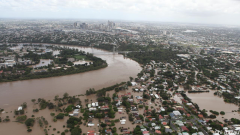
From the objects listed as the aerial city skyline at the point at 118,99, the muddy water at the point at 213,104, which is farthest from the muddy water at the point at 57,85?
the muddy water at the point at 213,104

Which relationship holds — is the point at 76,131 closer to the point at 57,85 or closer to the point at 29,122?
the point at 29,122

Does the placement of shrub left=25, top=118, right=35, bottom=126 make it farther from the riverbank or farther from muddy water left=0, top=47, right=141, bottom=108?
the riverbank

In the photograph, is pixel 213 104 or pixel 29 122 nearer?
pixel 29 122

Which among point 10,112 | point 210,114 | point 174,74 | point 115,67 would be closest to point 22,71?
point 10,112

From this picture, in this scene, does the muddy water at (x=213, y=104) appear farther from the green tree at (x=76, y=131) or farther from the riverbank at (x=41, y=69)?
the riverbank at (x=41, y=69)

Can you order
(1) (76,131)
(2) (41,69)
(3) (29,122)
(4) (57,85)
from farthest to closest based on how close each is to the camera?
(2) (41,69), (4) (57,85), (3) (29,122), (1) (76,131)

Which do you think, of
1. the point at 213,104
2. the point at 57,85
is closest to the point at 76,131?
the point at 57,85
